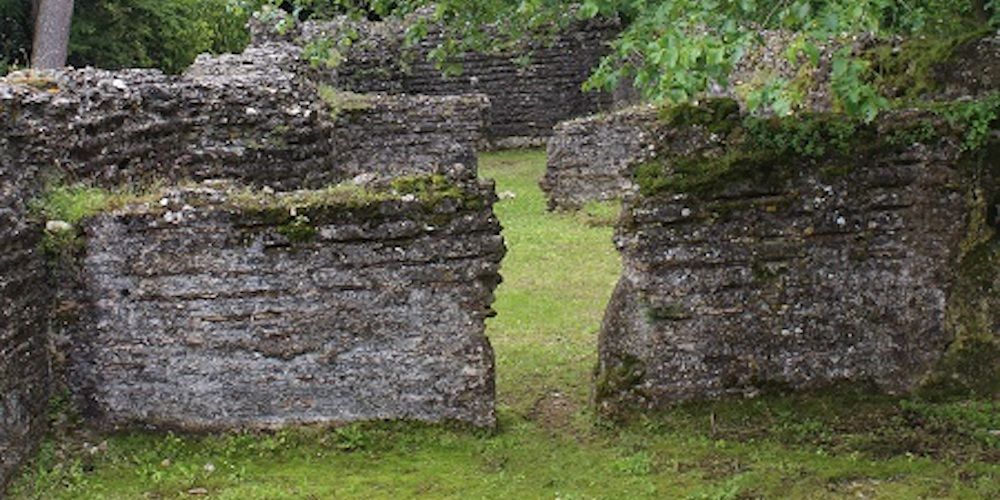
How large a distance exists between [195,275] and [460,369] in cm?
181

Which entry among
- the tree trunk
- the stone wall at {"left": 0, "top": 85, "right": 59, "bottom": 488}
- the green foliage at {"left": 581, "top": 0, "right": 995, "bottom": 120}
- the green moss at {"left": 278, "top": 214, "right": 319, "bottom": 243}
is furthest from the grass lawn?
the tree trunk

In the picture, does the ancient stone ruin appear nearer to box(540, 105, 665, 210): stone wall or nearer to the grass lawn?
the grass lawn

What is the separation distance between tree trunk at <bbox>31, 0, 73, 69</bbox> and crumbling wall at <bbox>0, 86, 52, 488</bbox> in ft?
47.8

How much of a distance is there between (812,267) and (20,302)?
16.5 feet

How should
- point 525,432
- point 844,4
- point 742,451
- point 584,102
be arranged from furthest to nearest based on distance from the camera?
point 584,102, point 525,432, point 742,451, point 844,4

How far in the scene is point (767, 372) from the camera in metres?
8.12

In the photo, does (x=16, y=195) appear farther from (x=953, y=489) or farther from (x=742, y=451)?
(x=953, y=489)

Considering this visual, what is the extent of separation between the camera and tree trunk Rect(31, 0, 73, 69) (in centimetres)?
2159

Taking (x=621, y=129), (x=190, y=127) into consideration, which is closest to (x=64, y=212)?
(x=190, y=127)

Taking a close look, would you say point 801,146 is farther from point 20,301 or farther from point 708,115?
point 20,301

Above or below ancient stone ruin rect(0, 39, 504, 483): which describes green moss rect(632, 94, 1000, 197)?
above

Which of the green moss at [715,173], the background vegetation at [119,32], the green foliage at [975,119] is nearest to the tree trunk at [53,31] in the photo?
the background vegetation at [119,32]

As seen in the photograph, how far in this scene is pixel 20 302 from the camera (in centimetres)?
760

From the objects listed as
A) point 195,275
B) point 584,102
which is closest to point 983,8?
point 195,275
